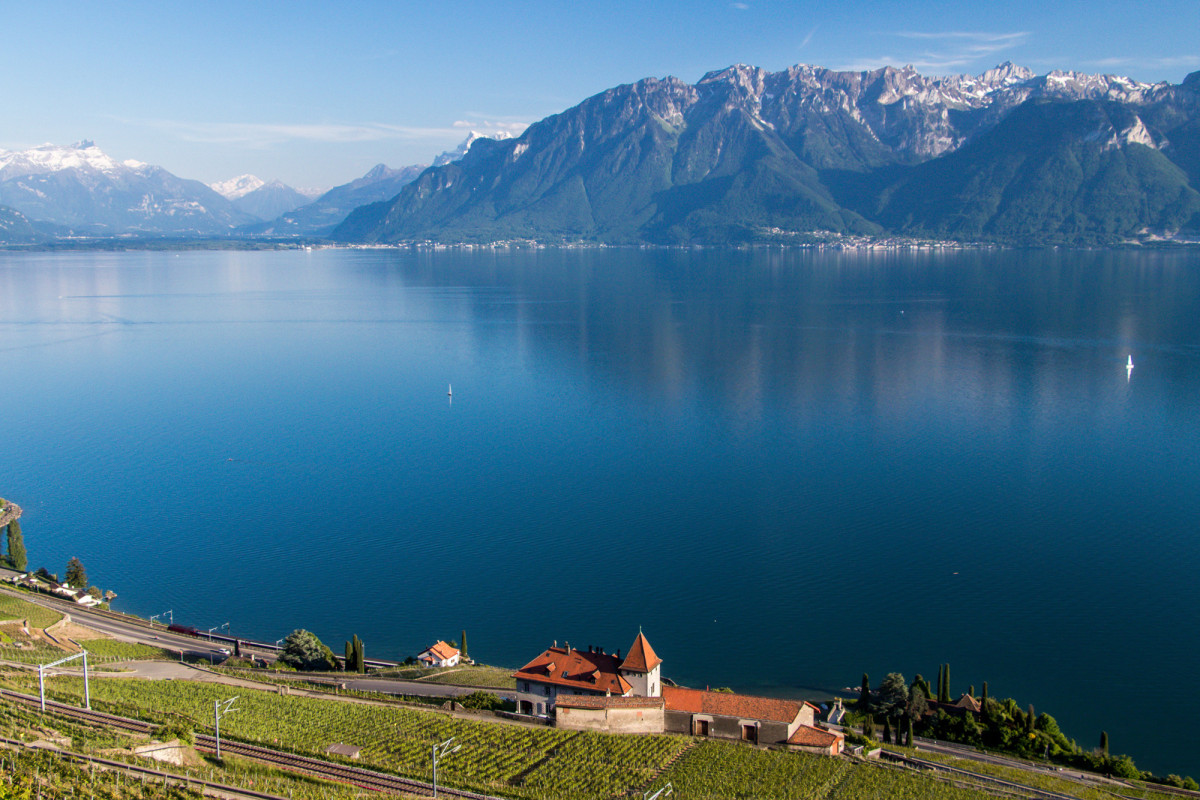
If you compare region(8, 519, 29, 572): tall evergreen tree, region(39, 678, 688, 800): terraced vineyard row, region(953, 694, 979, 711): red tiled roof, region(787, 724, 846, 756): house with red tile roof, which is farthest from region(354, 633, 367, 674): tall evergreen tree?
region(8, 519, 29, 572): tall evergreen tree

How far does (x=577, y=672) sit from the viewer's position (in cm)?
3375

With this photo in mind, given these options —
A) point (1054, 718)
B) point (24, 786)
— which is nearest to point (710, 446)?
point (1054, 718)

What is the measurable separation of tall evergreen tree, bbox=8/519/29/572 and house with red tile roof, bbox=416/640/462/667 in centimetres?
2755

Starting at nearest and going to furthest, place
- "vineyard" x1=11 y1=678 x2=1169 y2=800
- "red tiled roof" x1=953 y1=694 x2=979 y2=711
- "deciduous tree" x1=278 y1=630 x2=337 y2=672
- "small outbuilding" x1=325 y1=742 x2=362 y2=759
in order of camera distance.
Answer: "vineyard" x1=11 y1=678 x2=1169 y2=800, "small outbuilding" x1=325 y1=742 x2=362 y2=759, "red tiled roof" x1=953 y1=694 x2=979 y2=711, "deciduous tree" x1=278 y1=630 x2=337 y2=672

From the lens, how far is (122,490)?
6003 centimetres

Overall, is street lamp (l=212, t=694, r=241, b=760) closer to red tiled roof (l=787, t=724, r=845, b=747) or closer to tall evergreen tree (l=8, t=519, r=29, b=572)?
red tiled roof (l=787, t=724, r=845, b=747)

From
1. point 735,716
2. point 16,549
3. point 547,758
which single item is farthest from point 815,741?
point 16,549

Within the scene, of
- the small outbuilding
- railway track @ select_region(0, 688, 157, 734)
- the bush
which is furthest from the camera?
the bush

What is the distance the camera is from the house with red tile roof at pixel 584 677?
109 feet

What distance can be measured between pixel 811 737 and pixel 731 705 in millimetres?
2952

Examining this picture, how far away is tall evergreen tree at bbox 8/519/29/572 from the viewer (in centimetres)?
5003

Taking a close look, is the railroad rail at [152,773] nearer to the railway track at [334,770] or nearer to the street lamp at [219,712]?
the street lamp at [219,712]

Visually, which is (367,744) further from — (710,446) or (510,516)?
(710,446)

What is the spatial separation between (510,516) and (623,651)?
16.8m
